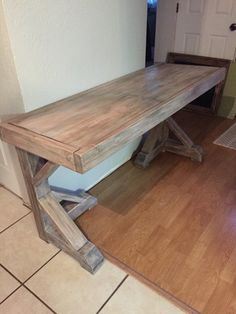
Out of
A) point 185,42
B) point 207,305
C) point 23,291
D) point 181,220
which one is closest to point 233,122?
point 185,42

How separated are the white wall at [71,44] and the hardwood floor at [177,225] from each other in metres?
0.33

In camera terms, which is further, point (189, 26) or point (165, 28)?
point (165, 28)

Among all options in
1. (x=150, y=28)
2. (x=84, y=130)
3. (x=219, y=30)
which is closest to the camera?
(x=84, y=130)

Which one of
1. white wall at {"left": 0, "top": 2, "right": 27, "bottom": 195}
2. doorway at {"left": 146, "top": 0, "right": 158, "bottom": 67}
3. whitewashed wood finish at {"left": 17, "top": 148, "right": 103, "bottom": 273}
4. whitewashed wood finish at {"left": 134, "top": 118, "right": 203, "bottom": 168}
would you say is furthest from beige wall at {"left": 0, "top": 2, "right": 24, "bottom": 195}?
doorway at {"left": 146, "top": 0, "right": 158, "bottom": 67}

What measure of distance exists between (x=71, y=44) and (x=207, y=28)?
2018mm

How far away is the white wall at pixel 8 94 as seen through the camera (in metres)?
1.27

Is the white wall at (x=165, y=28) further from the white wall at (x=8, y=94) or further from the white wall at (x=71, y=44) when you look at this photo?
the white wall at (x=8, y=94)

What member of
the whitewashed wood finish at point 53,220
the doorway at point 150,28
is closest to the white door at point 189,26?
→ the doorway at point 150,28

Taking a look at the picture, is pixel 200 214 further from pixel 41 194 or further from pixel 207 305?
pixel 41 194

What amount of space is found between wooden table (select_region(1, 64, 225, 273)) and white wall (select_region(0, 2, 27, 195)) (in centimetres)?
13

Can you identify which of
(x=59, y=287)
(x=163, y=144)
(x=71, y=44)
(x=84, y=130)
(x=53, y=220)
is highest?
(x=71, y=44)

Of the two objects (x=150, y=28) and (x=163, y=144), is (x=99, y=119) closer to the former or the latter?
(x=163, y=144)

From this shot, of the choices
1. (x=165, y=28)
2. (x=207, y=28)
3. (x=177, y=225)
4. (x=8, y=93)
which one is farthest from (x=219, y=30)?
(x=8, y=93)

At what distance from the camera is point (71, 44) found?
1.52 metres
